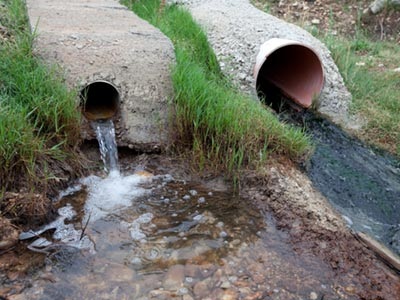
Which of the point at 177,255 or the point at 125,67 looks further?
the point at 125,67

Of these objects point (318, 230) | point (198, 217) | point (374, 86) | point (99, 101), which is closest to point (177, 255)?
point (198, 217)

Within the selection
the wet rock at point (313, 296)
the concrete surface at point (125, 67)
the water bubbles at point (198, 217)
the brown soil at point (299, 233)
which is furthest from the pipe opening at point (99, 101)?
the wet rock at point (313, 296)

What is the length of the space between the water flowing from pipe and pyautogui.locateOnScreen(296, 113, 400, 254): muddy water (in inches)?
60.3

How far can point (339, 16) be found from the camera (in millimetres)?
8578

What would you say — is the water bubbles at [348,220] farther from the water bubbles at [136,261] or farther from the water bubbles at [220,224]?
the water bubbles at [136,261]

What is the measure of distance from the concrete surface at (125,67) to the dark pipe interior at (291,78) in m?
1.49

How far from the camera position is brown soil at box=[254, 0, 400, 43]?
8070mm

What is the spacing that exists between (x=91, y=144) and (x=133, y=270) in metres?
1.32

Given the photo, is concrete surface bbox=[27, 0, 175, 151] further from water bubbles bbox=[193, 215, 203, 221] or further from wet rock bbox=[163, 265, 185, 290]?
wet rock bbox=[163, 265, 185, 290]

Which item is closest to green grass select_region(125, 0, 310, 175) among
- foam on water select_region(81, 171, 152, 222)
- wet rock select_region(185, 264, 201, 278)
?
foam on water select_region(81, 171, 152, 222)

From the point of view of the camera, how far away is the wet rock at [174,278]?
7.85ft

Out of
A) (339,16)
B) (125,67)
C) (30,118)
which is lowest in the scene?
(339,16)

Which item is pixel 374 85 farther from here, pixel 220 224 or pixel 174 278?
pixel 174 278

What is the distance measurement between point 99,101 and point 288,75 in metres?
2.45
